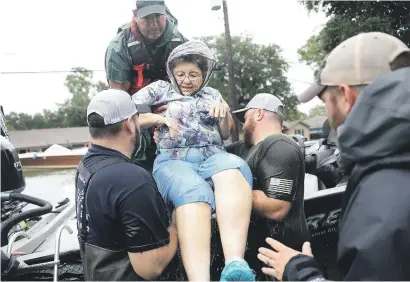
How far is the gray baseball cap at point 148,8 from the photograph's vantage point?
115 inches

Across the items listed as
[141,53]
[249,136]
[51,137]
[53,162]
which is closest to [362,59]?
[249,136]

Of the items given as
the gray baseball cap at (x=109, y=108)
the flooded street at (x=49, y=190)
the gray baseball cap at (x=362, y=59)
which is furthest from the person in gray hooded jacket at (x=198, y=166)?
the gray baseball cap at (x=362, y=59)

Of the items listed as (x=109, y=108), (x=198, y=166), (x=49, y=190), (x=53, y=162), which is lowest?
(x=53, y=162)

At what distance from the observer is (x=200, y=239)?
2127mm

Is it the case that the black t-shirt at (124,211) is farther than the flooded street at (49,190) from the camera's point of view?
No

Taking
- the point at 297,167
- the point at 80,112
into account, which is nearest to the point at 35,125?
the point at 80,112

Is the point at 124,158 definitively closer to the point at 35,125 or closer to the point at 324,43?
the point at 324,43

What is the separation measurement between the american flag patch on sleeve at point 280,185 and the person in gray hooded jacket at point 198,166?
17cm

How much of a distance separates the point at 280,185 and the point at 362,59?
1.12 metres

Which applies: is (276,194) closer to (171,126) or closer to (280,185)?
(280,185)

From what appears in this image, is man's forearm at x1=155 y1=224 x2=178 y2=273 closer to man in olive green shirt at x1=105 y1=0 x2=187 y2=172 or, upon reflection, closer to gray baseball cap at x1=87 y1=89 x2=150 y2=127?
gray baseball cap at x1=87 y1=89 x2=150 y2=127

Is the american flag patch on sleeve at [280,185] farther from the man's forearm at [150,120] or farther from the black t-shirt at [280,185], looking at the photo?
the man's forearm at [150,120]

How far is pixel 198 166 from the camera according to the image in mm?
2551

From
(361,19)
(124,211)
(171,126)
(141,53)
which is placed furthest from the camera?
(361,19)
